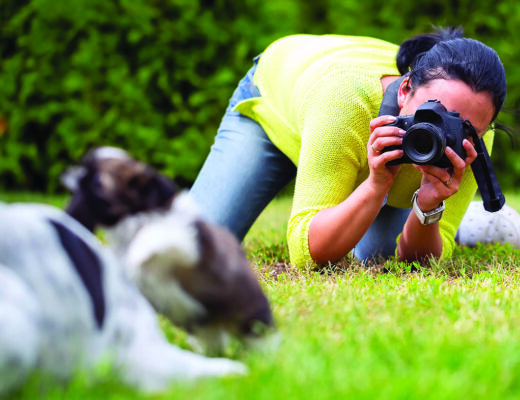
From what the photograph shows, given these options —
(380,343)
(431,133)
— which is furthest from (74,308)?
(431,133)

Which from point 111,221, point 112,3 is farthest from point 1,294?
point 112,3

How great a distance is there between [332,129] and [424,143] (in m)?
0.48

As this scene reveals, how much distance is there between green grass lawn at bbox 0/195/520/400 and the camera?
1182 millimetres

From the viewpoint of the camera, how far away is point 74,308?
4.02 feet

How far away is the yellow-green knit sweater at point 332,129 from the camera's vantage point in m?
2.50

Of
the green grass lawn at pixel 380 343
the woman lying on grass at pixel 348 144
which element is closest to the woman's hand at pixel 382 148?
the woman lying on grass at pixel 348 144

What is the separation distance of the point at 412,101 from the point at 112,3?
4628 mm

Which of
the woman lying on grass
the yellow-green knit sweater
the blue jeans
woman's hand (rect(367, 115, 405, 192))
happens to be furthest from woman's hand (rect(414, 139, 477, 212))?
the blue jeans

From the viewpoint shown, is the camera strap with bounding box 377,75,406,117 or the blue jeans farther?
the blue jeans

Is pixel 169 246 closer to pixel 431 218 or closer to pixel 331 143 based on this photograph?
pixel 331 143

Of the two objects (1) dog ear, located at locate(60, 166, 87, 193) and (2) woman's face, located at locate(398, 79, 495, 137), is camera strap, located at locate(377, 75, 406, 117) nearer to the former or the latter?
(2) woman's face, located at locate(398, 79, 495, 137)

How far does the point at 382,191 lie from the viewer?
2363 mm

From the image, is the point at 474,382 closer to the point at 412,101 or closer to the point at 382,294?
the point at 382,294

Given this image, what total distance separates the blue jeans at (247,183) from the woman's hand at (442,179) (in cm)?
70
